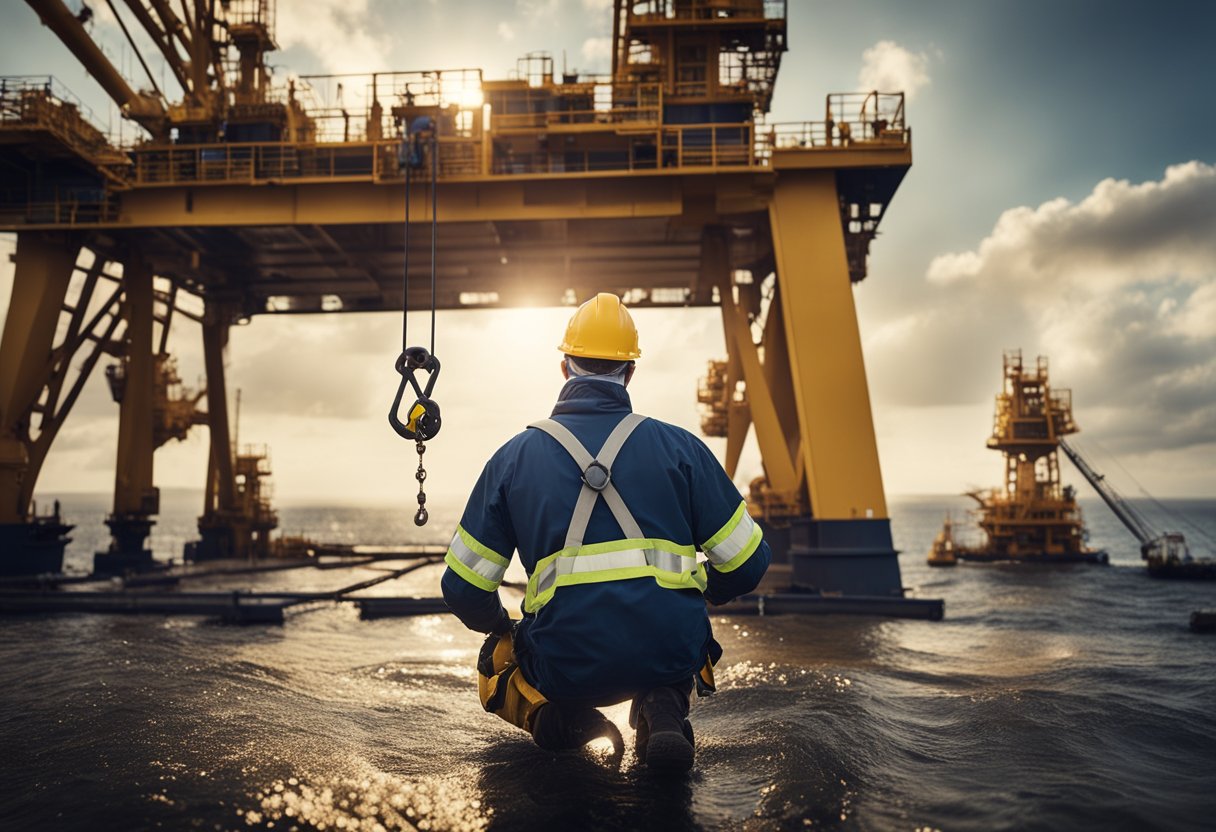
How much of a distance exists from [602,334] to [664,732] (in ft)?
5.45

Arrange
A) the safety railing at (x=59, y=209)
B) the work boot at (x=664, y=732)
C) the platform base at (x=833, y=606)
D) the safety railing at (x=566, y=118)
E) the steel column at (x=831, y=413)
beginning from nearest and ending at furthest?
the work boot at (x=664, y=732) → the platform base at (x=833, y=606) → the steel column at (x=831, y=413) → the safety railing at (x=566, y=118) → the safety railing at (x=59, y=209)

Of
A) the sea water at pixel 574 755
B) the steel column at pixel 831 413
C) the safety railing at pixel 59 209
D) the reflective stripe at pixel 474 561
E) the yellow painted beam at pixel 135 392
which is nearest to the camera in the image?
the sea water at pixel 574 755

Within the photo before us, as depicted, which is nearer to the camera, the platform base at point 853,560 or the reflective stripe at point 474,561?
the reflective stripe at point 474,561

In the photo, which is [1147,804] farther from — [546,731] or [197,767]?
[197,767]

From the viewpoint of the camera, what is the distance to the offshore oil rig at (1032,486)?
38.3m

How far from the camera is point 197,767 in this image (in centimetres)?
360

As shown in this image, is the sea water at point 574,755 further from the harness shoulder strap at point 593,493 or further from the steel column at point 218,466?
the steel column at point 218,466

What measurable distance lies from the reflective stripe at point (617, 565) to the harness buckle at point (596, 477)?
23cm

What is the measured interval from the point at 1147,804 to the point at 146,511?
21.8 m

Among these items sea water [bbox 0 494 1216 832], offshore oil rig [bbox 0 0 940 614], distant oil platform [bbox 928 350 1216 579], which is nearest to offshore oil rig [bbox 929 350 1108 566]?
distant oil platform [bbox 928 350 1216 579]

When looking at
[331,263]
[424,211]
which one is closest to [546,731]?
[424,211]

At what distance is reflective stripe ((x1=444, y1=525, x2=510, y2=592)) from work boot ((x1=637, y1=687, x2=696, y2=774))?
2.58 feet

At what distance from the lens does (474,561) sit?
3281 millimetres

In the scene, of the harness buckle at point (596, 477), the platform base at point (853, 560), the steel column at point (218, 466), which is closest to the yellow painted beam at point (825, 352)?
the platform base at point (853, 560)
